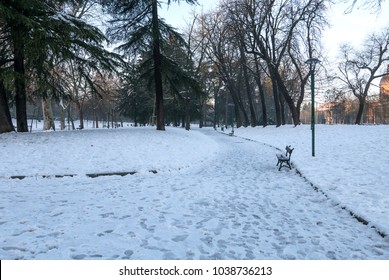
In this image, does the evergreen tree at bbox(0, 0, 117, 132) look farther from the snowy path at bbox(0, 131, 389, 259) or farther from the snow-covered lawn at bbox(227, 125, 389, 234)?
the snow-covered lawn at bbox(227, 125, 389, 234)

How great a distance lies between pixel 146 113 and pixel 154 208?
41.2 meters

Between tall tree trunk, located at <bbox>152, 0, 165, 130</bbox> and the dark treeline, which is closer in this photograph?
the dark treeline

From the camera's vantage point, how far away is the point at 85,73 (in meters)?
16.8

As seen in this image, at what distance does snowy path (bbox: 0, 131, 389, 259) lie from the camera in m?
4.06

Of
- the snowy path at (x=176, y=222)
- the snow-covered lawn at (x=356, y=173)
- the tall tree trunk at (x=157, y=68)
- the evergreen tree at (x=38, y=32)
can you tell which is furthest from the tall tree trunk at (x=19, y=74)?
the snow-covered lawn at (x=356, y=173)

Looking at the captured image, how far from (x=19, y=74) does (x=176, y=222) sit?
11328mm

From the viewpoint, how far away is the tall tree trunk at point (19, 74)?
39.2 ft

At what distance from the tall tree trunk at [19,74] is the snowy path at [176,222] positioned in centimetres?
645

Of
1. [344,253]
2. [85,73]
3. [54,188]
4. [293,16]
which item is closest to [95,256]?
[344,253]

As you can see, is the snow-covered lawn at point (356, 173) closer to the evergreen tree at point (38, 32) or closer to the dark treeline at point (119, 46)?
the dark treeline at point (119, 46)

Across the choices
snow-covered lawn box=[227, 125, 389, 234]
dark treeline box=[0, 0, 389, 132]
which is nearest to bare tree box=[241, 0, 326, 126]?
dark treeline box=[0, 0, 389, 132]

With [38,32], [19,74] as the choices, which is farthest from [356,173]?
[19,74]

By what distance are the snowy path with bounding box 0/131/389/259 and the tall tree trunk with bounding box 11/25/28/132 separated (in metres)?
6.45
